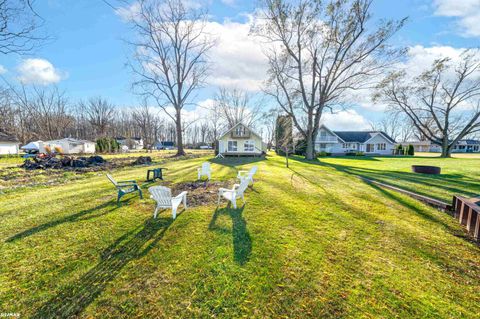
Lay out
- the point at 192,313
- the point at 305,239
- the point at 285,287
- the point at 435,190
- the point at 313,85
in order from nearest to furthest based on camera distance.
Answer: the point at 192,313 → the point at 285,287 → the point at 305,239 → the point at 435,190 → the point at 313,85

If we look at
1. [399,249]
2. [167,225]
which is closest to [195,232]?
[167,225]

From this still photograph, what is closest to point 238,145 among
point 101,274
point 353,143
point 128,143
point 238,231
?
point 238,231

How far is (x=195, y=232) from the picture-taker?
388cm

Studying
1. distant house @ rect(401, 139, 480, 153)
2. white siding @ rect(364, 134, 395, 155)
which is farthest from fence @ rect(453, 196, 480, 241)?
distant house @ rect(401, 139, 480, 153)

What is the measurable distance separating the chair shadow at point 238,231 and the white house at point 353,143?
34.9m

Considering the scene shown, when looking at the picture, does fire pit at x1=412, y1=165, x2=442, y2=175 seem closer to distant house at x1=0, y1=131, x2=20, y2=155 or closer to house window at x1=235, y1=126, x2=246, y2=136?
house window at x1=235, y1=126, x2=246, y2=136

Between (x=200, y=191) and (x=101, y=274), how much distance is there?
4.18m

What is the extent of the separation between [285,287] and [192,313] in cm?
122

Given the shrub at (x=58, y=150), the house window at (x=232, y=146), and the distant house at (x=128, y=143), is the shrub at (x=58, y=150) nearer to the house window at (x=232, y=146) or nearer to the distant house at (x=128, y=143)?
the distant house at (x=128, y=143)

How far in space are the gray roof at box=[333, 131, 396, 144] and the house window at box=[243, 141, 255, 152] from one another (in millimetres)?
24045

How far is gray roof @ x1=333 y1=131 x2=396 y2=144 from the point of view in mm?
37656

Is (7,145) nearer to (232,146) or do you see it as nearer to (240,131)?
(232,146)

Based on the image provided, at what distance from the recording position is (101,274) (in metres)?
Answer: 2.72

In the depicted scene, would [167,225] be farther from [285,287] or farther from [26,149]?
[26,149]
